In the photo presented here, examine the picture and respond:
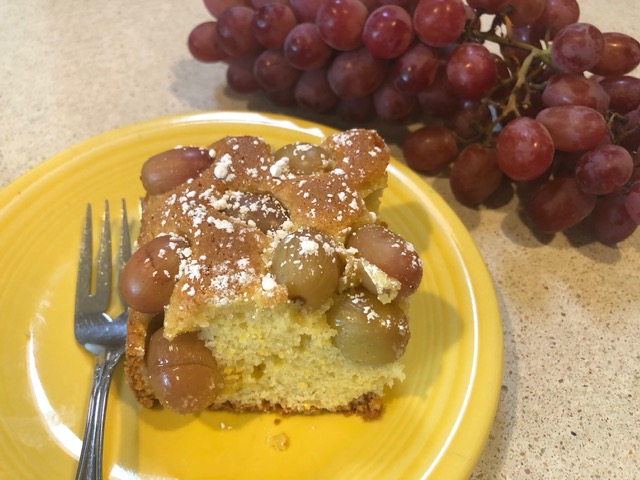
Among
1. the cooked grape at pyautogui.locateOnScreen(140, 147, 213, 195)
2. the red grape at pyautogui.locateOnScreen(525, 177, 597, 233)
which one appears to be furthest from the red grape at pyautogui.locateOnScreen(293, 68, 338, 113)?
the red grape at pyautogui.locateOnScreen(525, 177, 597, 233)

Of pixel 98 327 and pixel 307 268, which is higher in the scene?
pixel 307 268

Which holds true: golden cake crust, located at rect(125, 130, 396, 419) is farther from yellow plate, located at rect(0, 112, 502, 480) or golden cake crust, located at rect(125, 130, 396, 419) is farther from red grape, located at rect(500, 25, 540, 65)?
red grape, located at rect(500, 25, 540, 65)

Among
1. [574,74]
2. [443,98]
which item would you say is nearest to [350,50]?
[443,98]

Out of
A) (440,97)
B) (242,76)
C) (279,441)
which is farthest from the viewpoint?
(242,76)

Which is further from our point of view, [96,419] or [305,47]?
[305,47]

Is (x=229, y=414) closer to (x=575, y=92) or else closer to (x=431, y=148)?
(x=431, y=148)

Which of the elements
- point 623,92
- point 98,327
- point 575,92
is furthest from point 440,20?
point 98,327

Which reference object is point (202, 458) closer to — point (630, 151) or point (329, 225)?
point (329, 225)
